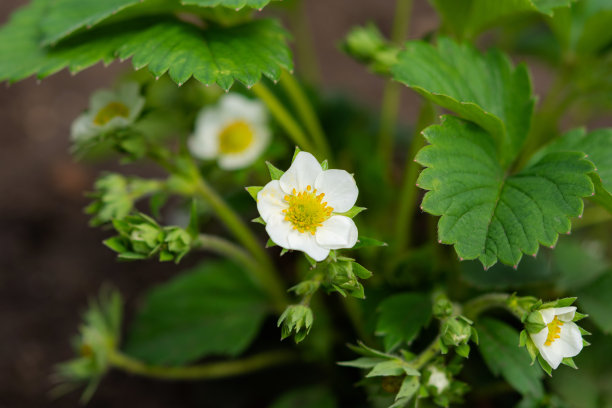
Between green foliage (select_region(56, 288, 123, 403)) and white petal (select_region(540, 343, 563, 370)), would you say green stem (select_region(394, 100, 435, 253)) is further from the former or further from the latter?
green foliage (select_region(56, 288, 123, 403))

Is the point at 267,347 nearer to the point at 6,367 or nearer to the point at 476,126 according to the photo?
the point at 6,367

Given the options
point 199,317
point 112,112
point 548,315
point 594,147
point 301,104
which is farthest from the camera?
point 199,317

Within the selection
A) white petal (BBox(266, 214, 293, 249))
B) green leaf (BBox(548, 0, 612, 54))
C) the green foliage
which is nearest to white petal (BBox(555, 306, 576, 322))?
white petal (BBox(266, 214, 293, 249))

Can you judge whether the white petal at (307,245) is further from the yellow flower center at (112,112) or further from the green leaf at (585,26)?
the green leaf at (585,26)

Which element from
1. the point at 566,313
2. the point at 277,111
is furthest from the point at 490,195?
the point at 277,111

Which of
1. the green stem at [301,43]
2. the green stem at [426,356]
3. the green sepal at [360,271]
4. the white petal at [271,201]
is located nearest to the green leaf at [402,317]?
the green stem at [426,356]

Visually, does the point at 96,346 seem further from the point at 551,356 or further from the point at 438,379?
the point at 551,356
